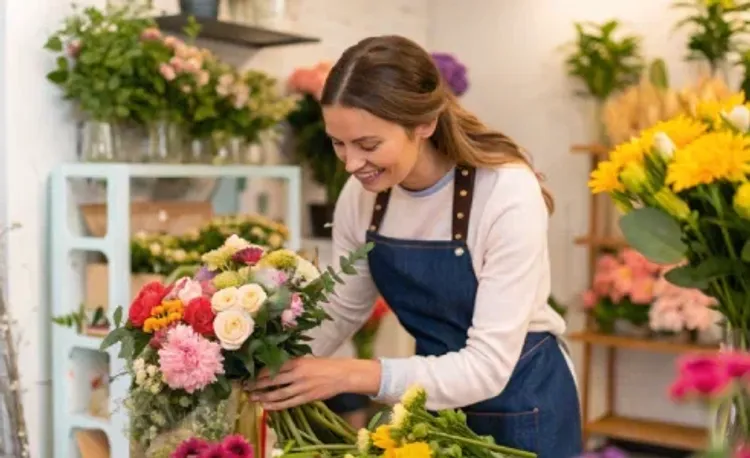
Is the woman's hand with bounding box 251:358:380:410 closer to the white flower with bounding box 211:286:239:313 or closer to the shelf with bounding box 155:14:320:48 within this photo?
the white flower with bounding box 211:286:239:313

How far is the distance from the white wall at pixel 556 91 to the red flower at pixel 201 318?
2.68 meters

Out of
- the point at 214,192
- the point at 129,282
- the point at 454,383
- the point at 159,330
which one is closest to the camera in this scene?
the point at 159,330

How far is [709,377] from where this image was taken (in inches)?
21.7

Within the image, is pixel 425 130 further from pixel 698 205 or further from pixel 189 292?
pixel 698 205

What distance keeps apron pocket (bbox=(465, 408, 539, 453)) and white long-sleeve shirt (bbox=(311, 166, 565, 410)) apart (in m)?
0.11

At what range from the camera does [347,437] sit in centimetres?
123

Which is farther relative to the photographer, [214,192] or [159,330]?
[214,192]

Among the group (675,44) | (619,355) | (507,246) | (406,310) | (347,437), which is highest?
(675,44)

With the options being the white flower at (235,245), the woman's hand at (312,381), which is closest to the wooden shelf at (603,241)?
the woman's hand at (312,381)

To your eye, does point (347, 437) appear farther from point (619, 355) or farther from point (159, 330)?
point (619, 355)

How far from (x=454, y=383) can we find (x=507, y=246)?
22cm

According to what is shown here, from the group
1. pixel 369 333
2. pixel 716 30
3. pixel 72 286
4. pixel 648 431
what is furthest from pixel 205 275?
pixel 648 431

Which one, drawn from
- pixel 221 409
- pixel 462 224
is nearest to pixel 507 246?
pixel 462 224

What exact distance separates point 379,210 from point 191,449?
2.27 feet
